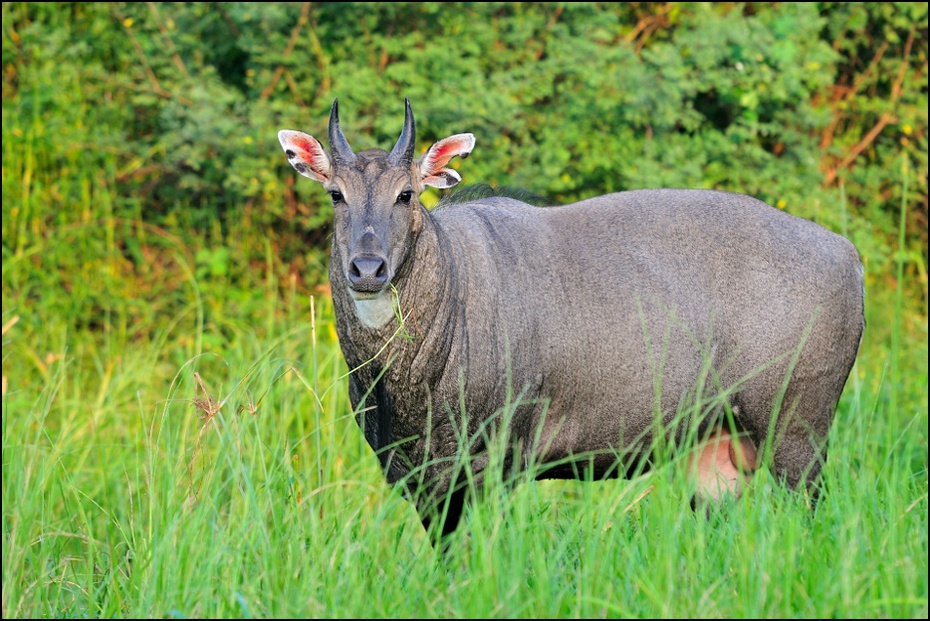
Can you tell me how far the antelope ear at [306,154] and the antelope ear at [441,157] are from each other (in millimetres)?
383

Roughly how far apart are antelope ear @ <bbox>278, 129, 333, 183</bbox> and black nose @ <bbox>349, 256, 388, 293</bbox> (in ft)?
2.13

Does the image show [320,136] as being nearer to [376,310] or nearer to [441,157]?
[441,157]

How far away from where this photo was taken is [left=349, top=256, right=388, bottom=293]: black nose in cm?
408

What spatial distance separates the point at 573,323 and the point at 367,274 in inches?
42.9

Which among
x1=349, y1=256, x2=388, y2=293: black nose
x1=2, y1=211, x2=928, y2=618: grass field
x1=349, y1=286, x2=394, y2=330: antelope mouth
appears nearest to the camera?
x1=2, y1=211, x2=928, y2=618: grass field

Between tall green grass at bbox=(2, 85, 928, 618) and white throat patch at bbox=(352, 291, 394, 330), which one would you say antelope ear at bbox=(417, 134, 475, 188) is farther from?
tall green grass at bbox=(2, 85, 928, 618)

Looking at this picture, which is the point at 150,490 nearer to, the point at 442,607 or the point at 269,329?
the point at 442,607

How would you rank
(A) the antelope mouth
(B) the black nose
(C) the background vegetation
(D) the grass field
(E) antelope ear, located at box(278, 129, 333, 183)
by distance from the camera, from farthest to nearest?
(C) the background vegetation < (E) antelope ear, located at box(278, 129, 333, 183) < (A) the antelope mouth < (B) the black nose < (D) the grass field

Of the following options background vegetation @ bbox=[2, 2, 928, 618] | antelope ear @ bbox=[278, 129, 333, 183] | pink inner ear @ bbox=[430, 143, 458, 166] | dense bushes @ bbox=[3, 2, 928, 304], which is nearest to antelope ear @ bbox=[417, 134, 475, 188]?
pink inner ear @ bbox=[430, 143, 458, 166]

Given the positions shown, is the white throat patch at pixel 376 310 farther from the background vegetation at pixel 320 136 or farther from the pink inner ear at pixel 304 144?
the background vegetation at pixel 320 136

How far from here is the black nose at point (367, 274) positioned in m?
4.08

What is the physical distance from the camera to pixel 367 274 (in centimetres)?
407

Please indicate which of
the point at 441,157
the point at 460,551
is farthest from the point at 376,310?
the point at 460,551

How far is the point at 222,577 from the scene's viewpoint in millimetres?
3391
